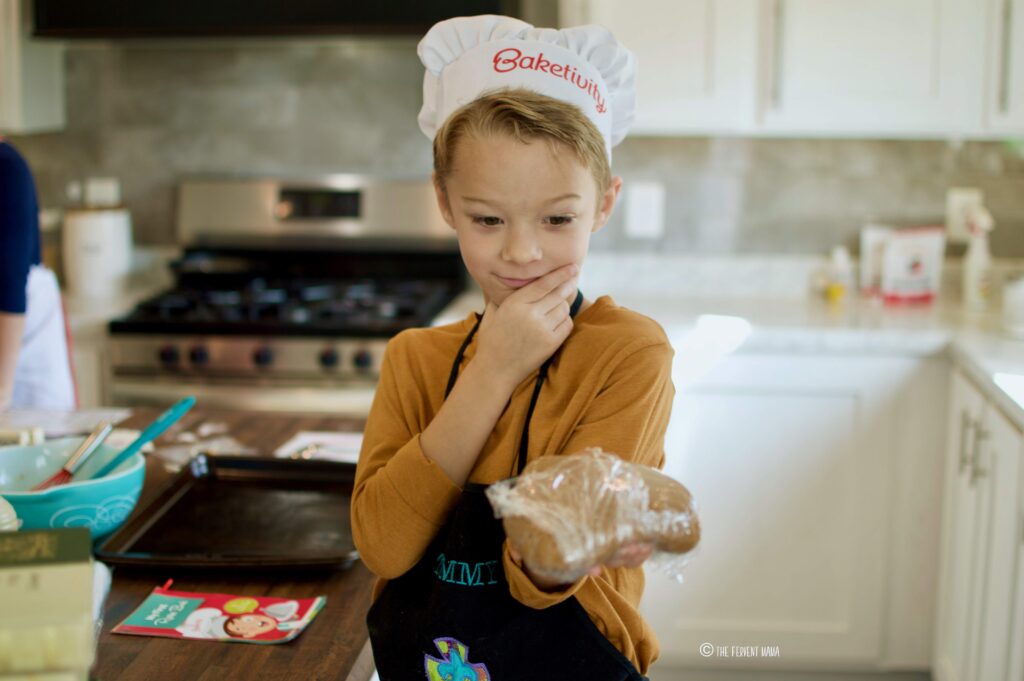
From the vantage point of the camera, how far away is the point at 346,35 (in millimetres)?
3035

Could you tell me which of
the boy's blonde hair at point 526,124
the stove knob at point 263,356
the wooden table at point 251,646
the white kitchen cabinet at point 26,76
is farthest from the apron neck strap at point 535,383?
the white kitchen cabinet at point 26,76

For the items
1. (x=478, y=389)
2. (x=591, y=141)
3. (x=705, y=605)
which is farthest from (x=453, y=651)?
(x=705, y=605)

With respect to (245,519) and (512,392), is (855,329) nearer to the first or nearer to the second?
(245,519)

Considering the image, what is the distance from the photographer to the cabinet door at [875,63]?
273cm

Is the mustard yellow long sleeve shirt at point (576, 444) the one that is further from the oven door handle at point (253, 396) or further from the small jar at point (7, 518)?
the oven door handle at point (253, 396)

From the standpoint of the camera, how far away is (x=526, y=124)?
3.08 ft

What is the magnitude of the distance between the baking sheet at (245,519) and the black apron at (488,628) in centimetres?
27

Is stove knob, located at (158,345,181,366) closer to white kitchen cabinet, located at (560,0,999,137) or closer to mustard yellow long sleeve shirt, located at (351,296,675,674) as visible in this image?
white kitchen cabinet, located at (560,0,999,137)

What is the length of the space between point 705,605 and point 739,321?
72cm

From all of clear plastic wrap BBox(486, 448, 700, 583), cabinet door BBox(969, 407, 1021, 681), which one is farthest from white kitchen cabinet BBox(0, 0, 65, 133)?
clear plastic wrap BBox(486, 448, 700, 583)

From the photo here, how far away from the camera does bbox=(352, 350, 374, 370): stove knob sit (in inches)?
110

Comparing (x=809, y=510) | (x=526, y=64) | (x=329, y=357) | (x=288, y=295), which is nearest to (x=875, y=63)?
(x=809, y=510)

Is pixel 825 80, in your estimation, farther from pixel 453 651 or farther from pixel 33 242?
pixel 453 651

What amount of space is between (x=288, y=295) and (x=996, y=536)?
6.48ft
